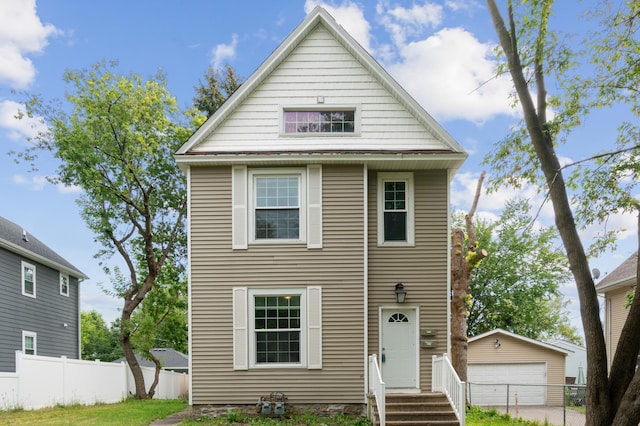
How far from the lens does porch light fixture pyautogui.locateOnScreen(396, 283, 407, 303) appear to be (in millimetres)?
10713

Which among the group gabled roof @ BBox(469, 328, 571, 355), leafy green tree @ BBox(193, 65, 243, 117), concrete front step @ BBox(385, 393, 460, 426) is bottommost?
gabled roof @ BBox(469, 328, 571, 355)

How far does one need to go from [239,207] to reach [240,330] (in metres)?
2.58

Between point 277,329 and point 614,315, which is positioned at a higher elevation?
point 277,329

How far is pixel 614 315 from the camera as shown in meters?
19.3

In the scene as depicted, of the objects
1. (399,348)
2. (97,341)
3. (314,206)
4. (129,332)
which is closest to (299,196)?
(314,206)

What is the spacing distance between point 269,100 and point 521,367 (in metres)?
17.1

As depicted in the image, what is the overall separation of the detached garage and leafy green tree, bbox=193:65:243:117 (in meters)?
15.2

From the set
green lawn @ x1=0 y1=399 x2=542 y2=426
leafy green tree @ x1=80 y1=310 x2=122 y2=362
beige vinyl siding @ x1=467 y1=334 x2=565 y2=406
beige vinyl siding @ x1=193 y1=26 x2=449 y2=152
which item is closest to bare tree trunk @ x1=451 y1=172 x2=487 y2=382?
green lawn @ x1=0 y1=399 x2=542 y2=426

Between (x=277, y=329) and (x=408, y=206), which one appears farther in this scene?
(x=408, y=206)

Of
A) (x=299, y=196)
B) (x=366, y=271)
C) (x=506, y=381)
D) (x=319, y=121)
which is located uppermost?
(x=319, y=121)

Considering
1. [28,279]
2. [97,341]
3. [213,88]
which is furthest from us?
[97,341]

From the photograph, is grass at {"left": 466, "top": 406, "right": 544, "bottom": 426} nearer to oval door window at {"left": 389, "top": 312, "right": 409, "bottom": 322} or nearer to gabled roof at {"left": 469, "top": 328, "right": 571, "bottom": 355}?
oval door window at {"left": 389, "top": 312, "right": 409, "bottom": 322}

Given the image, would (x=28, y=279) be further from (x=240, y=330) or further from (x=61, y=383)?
(x=240, y=330)

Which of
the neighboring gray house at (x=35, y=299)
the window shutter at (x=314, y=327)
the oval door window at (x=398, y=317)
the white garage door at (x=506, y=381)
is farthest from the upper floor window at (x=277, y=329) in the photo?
the white garage door at (x=506, y=381)
